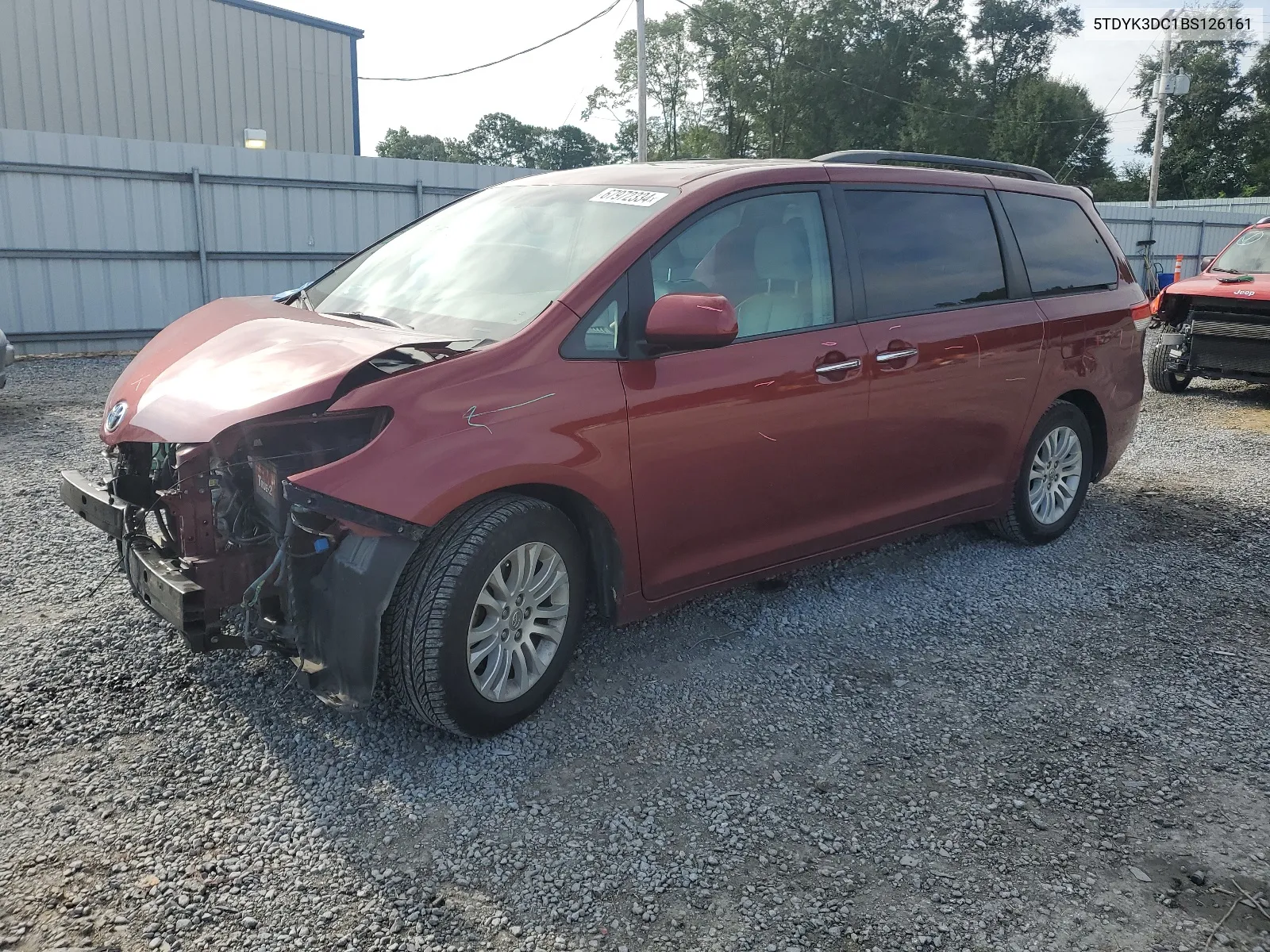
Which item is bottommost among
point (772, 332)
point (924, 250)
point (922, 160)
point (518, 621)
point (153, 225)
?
point (518, 621)

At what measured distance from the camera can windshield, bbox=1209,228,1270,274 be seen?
10.2 metres

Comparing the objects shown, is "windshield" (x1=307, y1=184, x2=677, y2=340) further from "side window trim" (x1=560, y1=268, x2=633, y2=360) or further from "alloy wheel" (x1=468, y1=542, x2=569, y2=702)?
"alloy wheel" (x1=468, y1=542, x2=569, y2=702)

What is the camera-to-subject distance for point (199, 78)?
62.2 ft

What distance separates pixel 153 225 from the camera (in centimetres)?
1213

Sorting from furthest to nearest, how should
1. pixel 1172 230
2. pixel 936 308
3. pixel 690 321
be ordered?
pixel 1172 230 → pixel 936 308 → pixel 690 321

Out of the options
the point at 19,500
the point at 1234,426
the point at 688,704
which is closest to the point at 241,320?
the point at 688,704

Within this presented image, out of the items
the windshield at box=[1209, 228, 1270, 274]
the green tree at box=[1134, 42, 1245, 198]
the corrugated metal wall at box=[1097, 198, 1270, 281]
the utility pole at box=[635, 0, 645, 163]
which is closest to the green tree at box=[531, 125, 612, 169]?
the green tree at box=[1134, 42, 1245, 198]

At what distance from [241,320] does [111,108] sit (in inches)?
692

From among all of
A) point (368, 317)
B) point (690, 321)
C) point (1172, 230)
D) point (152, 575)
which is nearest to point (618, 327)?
point (690, 321)

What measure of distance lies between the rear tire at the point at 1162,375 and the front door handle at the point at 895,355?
7.59 metres

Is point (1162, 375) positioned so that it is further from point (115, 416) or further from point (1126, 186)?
point (1126, 186)

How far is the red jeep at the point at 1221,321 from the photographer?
9648mm

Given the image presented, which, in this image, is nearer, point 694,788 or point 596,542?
point 694,788

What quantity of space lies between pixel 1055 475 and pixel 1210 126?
56.0 metres
